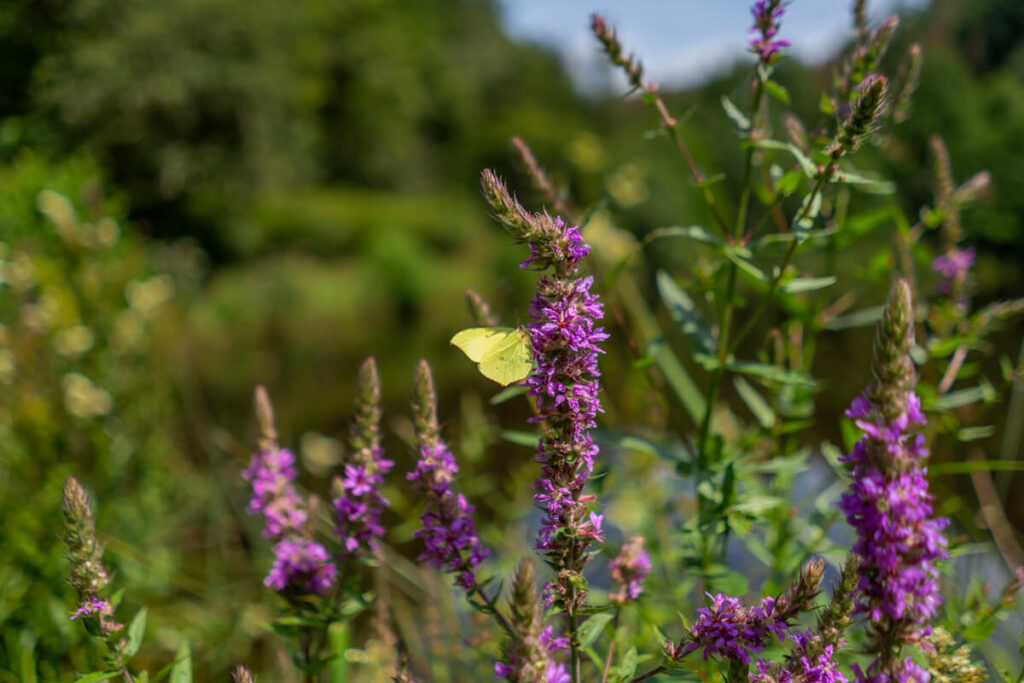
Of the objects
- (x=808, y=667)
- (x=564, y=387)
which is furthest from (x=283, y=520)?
(x=808, y=667)

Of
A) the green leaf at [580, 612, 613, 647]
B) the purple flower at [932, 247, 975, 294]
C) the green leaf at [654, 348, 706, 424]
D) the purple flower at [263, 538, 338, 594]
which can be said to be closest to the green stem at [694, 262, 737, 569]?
the green leaf at [654, 348, 706, 424]

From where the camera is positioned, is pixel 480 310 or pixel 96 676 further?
pixel 480 310

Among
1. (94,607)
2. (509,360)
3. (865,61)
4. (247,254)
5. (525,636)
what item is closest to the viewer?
(525,636)

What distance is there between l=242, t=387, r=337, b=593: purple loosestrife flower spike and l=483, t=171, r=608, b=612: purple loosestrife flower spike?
0.67 meters

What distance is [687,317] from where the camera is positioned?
1962mm

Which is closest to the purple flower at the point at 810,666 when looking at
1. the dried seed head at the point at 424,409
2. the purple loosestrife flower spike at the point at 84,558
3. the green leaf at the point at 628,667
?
the green leaf at the point at 628,667

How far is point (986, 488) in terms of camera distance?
3.67 m

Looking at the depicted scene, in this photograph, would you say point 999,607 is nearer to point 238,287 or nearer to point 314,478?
point 314,478

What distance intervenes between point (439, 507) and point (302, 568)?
425 millimetres

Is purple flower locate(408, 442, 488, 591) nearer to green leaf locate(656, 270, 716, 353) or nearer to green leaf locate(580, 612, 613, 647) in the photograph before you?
green leaf locate(580, 612, 613, 647)

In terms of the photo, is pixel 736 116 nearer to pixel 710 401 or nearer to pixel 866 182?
pixel 866 182

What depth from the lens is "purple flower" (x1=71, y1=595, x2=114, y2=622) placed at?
121cm

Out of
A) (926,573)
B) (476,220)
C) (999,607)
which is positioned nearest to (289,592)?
(926,573)

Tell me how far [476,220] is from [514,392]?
27.3 metres
